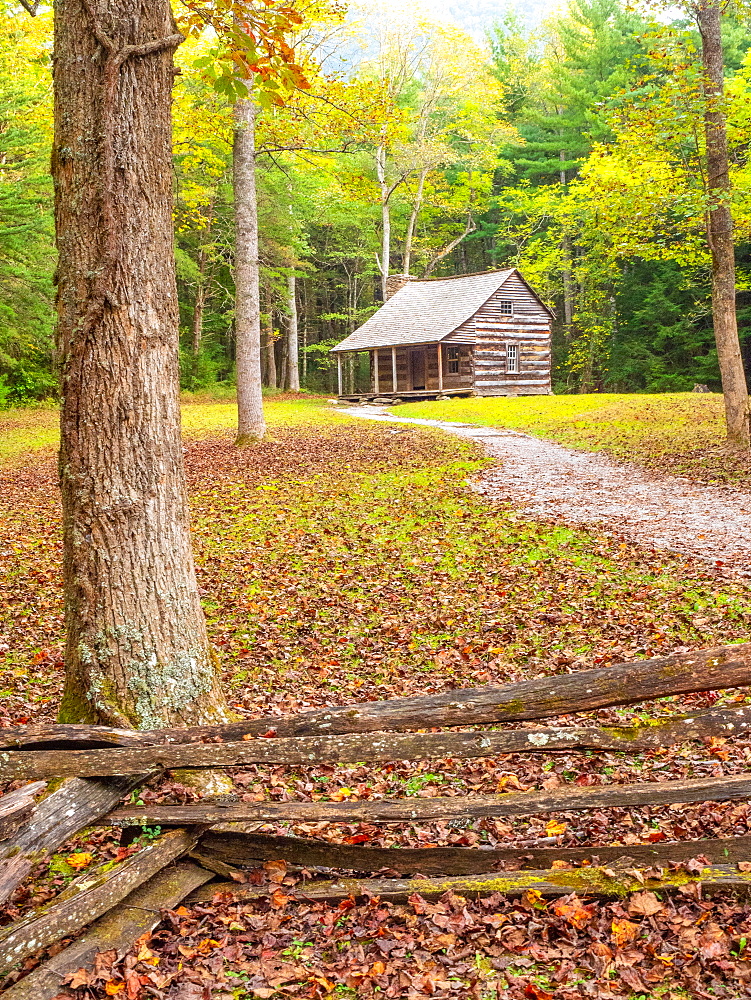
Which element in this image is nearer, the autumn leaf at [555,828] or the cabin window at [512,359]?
the autumn leaf at [555,828]

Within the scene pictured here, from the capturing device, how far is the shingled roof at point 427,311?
37.7 metres

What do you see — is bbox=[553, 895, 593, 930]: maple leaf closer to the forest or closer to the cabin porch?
the forest

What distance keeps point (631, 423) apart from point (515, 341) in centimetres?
1748

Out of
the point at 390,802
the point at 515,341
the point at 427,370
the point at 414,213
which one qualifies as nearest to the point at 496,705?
the point at 390,802

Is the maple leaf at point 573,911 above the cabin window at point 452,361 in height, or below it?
below

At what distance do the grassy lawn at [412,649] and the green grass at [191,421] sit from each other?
627 centimetres

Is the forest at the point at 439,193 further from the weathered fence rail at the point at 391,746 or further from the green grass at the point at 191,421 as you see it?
the weathered fence rail at the point at 391,746

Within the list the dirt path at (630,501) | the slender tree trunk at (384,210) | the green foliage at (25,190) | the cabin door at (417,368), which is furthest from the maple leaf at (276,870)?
the slender tree trunk at (384,210)

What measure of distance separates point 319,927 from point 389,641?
4.06m

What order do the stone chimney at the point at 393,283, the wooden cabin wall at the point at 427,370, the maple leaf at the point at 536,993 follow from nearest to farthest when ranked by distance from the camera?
the maple leaf at the point at 536,993 < the wooden cabin wall at the point at 427,370 < the stone chimney at the point at 393,283

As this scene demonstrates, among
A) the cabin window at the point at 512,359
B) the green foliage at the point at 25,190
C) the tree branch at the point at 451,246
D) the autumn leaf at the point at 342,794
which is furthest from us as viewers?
the tree branch at the point at 451,246

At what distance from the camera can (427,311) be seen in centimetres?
3962

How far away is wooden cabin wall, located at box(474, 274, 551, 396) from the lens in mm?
38219

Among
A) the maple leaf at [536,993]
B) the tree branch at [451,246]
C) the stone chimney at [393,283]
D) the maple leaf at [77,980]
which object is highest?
the tree branch at [451,246]
